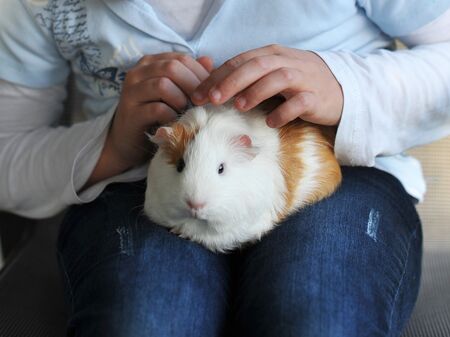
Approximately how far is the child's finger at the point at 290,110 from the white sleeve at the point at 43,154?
22 cm

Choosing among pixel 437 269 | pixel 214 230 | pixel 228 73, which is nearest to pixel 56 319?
pixel 214 230

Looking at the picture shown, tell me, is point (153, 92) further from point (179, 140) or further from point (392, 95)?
point (392, 95)

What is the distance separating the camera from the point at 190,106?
74 centimetres

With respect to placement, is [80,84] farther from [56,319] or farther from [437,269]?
[437,269]

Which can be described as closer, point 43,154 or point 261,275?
point 261,275

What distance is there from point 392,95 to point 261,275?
0.89 ft

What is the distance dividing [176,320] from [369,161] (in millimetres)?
312

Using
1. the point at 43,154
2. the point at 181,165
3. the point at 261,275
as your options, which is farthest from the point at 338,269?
the point at 43,154

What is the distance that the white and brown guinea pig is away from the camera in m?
0.64

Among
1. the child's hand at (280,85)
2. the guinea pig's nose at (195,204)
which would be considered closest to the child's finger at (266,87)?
the child's hand at (280,85)

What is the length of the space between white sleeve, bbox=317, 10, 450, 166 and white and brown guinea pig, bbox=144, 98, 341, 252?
0.04 meters

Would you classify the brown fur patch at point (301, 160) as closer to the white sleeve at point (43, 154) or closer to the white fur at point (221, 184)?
the white fur at point (221, 184)

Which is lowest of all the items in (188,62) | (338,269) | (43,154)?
(43,154)

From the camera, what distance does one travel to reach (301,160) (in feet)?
2.37
